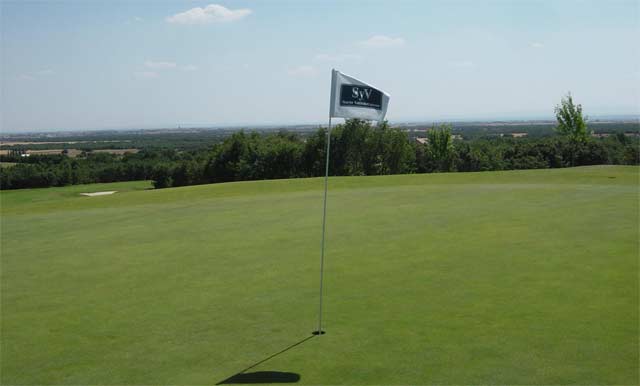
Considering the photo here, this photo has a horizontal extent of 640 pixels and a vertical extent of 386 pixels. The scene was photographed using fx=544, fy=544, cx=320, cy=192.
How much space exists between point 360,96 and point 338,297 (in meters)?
2.82

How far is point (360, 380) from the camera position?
16.6 feet

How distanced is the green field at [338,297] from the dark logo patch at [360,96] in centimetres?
265

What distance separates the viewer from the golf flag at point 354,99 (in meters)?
7.04

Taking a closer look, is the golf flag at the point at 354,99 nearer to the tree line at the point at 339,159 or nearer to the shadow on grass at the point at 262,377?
the shadow on grass at the point at 262,377

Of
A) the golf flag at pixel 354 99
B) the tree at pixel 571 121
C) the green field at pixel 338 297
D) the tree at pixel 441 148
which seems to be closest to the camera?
the green field at pixel 338 297

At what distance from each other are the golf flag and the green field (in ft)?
8.33

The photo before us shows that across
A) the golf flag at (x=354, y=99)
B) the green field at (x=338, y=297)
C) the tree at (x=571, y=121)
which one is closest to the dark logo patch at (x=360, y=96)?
the golf flag at (x=354, y=99)

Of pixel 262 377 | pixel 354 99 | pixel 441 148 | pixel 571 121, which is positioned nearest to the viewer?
pixel 262 377

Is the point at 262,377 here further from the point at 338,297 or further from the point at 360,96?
the point at 360,96

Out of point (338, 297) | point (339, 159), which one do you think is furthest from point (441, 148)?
point (338, 297)

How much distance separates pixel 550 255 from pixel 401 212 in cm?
547

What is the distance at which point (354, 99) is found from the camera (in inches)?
287

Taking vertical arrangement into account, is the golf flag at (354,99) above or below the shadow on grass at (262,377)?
above

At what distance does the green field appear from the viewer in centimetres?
547
